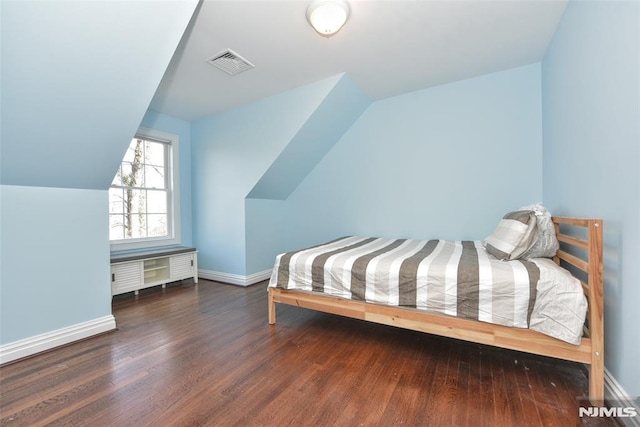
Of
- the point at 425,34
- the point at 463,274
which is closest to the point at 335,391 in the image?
the point at 463,274

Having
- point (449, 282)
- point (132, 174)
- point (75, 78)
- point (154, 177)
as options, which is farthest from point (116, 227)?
point (449, 282)

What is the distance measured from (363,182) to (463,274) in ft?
6.95

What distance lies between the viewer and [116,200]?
341 centimetres

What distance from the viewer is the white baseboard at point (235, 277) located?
3625 millimetres

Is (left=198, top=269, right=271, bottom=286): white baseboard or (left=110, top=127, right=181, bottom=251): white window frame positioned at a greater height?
(left=110, top=127, right=181, bottom=251): white window frame

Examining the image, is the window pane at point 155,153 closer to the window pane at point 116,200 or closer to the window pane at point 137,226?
the window pane at point 116,200

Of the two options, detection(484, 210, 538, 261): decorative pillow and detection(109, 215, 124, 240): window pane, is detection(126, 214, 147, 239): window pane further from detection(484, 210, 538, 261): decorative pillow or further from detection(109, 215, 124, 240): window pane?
detection(484, 210, 538, 261): decorative pillow

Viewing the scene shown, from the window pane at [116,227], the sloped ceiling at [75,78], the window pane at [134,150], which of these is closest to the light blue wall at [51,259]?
the sloped ceiling at [75,78]

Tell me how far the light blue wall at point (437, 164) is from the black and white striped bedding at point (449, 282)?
80 cm

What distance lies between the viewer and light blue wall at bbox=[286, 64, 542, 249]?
2.76 meters

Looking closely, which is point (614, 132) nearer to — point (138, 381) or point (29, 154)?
point (138, 381)

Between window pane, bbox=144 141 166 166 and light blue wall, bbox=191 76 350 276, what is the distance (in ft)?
1.35

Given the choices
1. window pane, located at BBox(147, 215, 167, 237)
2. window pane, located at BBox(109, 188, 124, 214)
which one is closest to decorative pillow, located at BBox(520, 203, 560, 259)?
window pane, located at BBox(147, 215, 167, 237)

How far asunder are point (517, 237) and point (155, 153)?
4.30 metres
